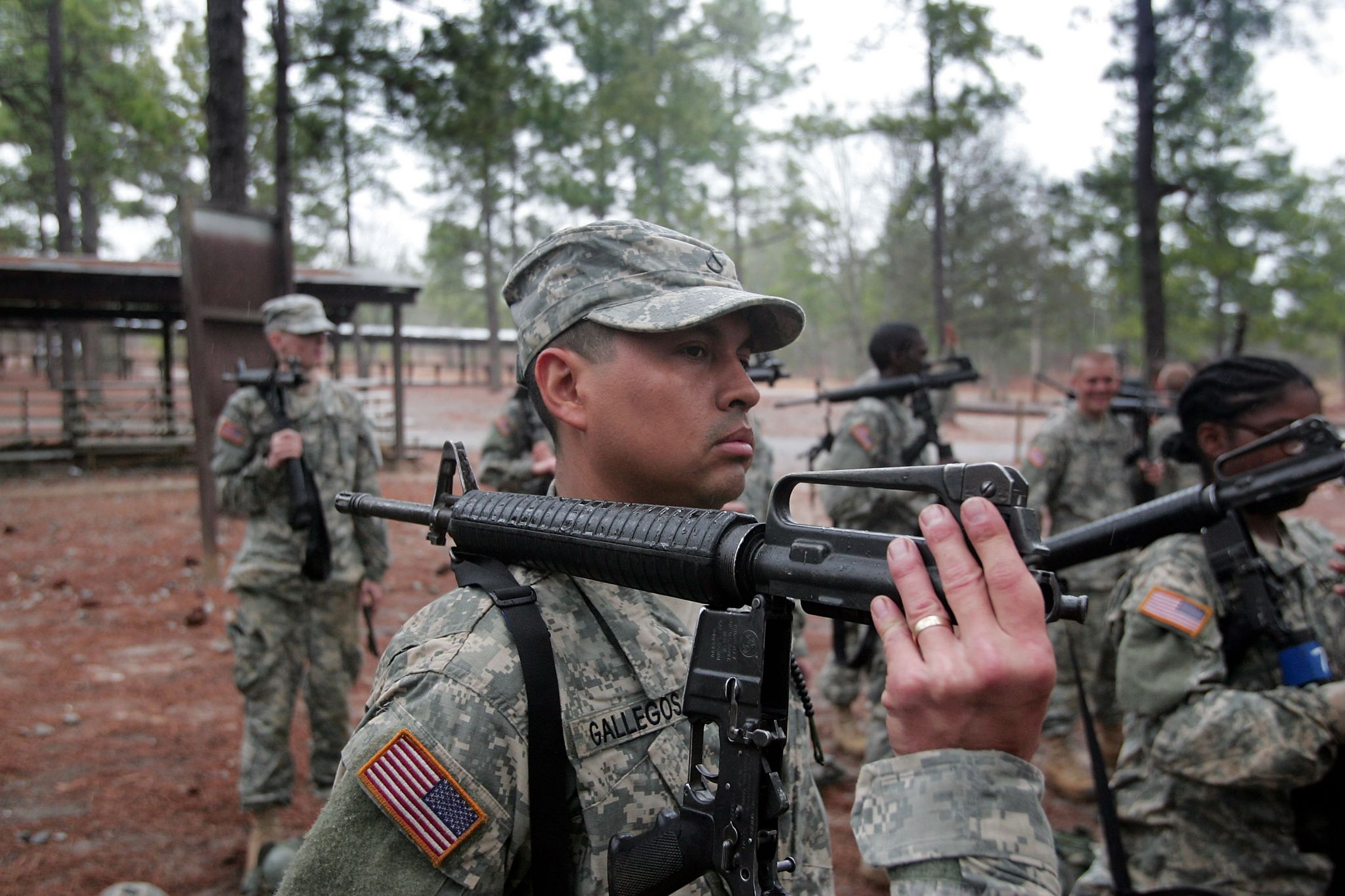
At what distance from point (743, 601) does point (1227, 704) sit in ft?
6.27

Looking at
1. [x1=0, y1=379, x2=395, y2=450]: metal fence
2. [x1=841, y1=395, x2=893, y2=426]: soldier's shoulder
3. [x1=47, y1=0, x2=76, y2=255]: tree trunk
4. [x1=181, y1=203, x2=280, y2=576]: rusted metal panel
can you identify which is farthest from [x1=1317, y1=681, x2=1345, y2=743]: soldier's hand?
[x1=47, y1=0, x2=76, y2=255]: tree trunk

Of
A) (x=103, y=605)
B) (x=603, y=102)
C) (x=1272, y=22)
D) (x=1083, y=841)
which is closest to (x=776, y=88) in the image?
(x=603, y=102)

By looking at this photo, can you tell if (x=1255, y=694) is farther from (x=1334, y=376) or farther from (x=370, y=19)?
(x=1334, y=376)

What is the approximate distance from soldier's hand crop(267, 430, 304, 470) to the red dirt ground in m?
1.84

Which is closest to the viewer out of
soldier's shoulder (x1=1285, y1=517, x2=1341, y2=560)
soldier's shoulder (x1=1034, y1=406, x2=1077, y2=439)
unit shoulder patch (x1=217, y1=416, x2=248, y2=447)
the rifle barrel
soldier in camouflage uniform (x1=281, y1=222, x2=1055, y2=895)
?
soldier in camouflage uniform (x1=281, y1=222, x2=1055, y2=895)

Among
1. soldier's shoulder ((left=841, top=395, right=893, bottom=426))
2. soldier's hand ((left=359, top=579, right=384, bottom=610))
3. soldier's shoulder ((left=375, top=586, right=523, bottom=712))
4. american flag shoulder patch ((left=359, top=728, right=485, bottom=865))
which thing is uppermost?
soldier's shoulder ((left=841, top=395, right=893, bottom=426))

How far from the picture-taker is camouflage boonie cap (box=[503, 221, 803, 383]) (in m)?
1.52

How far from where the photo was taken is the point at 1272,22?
12.2m

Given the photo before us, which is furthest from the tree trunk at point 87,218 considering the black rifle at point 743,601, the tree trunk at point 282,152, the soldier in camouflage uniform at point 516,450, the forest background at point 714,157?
the black rifle at point 743,601

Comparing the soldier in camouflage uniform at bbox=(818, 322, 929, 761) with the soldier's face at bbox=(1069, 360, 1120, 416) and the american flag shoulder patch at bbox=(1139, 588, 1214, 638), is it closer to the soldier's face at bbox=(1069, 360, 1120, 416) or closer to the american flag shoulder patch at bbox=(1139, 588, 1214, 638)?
the soldier's face at bbox=(1069, 360, 1120, 416)

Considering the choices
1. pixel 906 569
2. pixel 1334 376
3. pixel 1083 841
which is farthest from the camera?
pixel 1334 376

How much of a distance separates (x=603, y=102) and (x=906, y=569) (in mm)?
22124

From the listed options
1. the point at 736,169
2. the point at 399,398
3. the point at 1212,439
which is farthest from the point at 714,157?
the point at 1212,439

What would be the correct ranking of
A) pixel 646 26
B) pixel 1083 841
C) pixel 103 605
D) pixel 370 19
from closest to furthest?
pixel 1083 841, pixel 103 605, pixel 370 19, pixel 646 26
